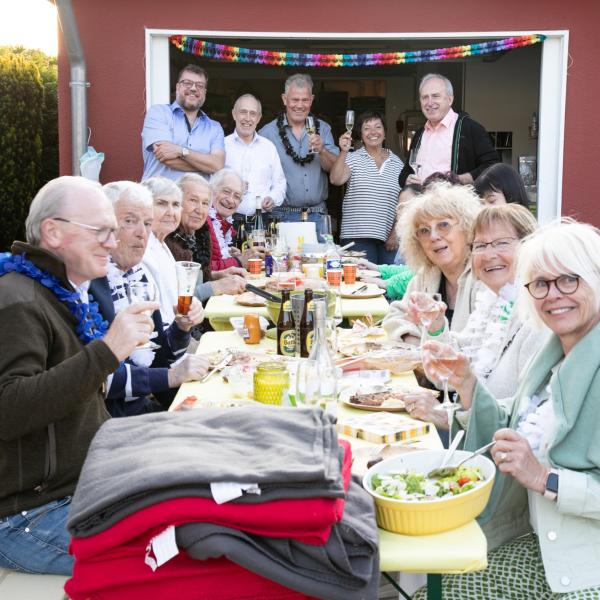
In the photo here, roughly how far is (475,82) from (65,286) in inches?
407

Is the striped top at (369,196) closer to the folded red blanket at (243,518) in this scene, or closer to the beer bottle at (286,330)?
the beer bottle at (286,330)

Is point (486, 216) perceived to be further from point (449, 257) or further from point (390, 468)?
point (390, 468)

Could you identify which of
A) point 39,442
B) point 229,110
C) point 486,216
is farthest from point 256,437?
point 229,110

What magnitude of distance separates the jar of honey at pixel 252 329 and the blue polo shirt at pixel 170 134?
11.6 ft

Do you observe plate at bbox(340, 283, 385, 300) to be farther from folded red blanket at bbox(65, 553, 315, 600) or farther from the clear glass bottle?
folded red blanket at bbox(65, 553, 315, 600)

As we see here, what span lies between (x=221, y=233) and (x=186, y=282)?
3.04 metres

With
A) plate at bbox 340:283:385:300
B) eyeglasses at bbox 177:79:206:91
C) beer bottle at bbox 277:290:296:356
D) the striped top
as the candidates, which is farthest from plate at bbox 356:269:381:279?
beer bottle at bbox 277:290:296:356

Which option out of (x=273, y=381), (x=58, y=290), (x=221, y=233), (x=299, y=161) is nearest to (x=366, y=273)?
(x=221, y=233)

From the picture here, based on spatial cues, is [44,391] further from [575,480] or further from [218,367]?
[575,480]

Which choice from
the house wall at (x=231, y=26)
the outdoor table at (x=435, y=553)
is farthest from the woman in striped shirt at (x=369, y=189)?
the outdoor table at (x=435, y=553)

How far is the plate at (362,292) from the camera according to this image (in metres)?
4.79

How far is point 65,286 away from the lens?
2312 mm

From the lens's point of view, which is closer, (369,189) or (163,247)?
(163,247)

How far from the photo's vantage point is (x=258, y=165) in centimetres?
701
